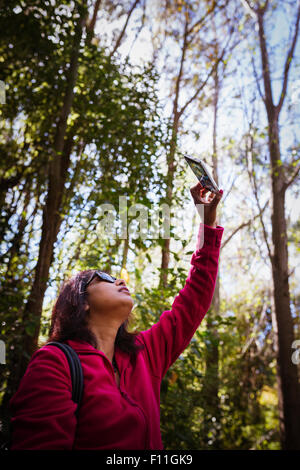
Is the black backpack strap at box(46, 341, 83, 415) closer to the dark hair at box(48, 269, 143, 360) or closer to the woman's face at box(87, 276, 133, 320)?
the dark hair at box(48, 269, 143, 360)

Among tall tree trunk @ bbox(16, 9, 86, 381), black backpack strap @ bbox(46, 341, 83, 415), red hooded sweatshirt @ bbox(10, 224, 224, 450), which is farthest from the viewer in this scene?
tall tree trunk @ bbox(16, 9, 86, 381)

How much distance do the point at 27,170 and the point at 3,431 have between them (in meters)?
2.37

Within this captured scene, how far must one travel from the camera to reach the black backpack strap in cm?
117

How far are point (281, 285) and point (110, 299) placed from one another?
486cm

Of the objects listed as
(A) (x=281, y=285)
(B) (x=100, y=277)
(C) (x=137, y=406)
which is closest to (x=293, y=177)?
(A) (x=281, y=285)

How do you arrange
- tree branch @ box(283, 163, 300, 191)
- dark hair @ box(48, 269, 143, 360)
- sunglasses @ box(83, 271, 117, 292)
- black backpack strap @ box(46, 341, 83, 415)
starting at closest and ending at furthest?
black backpack strap @ box(46, 341, 83, 415)
dark hair @ box(48, 269, 143, 360)
sunglasses @ box(83, 271, 117, 292)
tree branch @ box(283, 163, 300, 191)

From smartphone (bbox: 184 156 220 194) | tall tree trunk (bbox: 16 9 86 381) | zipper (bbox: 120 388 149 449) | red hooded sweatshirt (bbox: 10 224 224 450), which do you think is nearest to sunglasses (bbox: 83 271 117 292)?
red hooded sweatshirt (bbox: 10 224 224 450)

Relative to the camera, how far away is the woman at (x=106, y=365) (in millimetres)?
1067

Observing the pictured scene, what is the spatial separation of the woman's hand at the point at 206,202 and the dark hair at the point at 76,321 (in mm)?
605

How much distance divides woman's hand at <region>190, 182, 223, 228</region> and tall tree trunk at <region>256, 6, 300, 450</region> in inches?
174

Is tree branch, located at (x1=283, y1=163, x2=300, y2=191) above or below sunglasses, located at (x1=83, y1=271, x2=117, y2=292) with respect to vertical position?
above

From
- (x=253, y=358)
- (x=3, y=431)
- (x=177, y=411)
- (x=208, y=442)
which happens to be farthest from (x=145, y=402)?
(x=253, y=358)

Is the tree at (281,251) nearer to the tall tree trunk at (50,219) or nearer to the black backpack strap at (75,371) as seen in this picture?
the tall tree trunk at (50,219)

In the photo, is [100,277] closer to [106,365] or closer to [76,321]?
[76,321]
